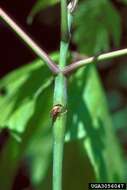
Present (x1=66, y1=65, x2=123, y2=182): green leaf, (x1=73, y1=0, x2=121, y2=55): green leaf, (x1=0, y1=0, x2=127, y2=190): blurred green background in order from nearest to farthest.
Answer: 1. (x1=66, y1=65, x2=123, y2=182): green leaf
2. (x1=0, y1=0, x2=127, y2=190): blurred green background
3. (x1=73, y1=0, x2=121, y2=55): green leaf

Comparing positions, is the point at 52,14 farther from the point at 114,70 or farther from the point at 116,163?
the point at 116,163

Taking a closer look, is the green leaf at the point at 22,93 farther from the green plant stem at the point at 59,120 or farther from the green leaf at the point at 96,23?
the green plant stem at the point at 59,120

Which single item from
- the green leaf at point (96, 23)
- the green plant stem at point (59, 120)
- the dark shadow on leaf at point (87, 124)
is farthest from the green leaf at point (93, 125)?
the green plant stem at point (59, 120)

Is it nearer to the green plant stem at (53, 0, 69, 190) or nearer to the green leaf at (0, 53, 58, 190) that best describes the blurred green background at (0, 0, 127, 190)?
the green leaf at (0, 53, 58, 190)

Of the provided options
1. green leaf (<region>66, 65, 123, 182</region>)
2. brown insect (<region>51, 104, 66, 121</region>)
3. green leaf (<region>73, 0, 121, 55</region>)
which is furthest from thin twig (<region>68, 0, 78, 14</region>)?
green leaf (<region>73, 0, 121, 55</region>)

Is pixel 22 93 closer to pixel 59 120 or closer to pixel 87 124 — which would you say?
pixel 87 124
